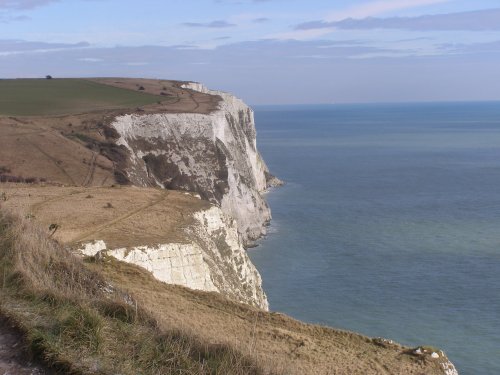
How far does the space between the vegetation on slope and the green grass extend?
2384 inches

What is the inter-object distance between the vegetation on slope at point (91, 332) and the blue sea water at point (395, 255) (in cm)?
2230

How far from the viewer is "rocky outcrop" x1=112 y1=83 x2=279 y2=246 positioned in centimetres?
5612

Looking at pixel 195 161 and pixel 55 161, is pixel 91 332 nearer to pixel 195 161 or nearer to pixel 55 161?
pixel 55 161

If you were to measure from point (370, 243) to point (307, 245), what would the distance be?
498cm

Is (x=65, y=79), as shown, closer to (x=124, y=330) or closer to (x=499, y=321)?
(x=499, y=321)

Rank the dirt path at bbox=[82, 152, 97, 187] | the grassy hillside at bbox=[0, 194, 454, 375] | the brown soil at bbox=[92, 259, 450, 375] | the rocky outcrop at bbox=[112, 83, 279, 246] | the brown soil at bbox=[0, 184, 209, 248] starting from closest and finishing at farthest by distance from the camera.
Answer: the grassy hillside at bbox=[0, 194, 454, 375], the brown soil at bbox=[92, 259, 450, 375], the brown soil at bbox=[0, 184, 209, 248], the dirt path at bbox=[82, 152, 97, 187], the rocky outcrop at bbox=[112, 83, 279, 246]

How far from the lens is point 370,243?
168 feet

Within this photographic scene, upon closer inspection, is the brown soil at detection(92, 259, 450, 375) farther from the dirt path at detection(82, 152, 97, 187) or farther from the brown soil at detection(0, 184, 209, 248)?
the dirt path at detection(82, 152, 97, 187)

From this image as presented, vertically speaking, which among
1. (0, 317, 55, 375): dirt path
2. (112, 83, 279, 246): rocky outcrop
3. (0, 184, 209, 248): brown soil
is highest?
(0, 317, 55, 375): dirt path

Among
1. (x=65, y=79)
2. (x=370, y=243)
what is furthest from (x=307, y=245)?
(x=65, y=79)

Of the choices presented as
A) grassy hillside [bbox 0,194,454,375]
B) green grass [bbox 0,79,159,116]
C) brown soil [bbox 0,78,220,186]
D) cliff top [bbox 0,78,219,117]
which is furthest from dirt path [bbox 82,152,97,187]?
grassy hillside [bbox 0,194,454,375]

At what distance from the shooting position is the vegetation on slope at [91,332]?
304 inches

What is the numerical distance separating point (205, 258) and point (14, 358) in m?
16.1

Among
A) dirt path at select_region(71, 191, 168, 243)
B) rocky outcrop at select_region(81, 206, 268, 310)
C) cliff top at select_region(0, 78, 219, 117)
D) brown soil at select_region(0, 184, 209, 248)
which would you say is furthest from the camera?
cliff top at select_region(0, 78, 219, 117)
